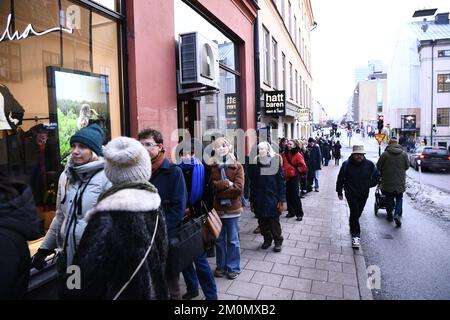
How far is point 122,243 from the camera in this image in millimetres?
1901

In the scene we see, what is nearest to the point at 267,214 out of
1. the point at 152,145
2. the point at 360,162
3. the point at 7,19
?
the point at 360,162

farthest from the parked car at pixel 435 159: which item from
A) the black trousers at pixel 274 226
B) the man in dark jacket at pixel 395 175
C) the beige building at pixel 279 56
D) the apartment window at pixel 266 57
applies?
the black trousers at pixel 274 226

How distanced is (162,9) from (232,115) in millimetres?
4622

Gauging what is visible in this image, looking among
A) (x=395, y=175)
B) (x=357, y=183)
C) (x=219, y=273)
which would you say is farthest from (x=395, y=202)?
(x=219, y=273)

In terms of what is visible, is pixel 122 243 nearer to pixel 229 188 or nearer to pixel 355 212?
pixel 229 188

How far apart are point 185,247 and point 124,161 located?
1080mm

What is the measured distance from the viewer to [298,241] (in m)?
6.05

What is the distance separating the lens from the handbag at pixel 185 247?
8.84ft

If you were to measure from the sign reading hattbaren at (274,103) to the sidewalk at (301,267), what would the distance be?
5456mm

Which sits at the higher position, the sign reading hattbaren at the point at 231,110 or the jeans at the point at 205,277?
the sign reading hattbaren at the point at 231,110

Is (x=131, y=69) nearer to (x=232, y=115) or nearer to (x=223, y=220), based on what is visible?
(x=223, y=220)

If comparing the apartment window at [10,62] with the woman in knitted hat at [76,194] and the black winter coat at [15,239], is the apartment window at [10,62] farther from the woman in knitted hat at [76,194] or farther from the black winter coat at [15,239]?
the black winter coat at [15,239]

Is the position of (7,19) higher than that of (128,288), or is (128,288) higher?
(7,19)

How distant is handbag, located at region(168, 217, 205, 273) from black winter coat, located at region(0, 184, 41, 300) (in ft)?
3.54
